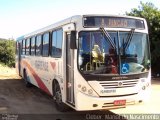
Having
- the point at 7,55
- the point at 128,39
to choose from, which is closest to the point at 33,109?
the point at 128,39

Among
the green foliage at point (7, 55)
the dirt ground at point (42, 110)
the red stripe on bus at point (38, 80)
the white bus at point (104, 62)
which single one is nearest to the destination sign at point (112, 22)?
the white bus at point (104, 62)

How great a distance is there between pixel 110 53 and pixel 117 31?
0.69 m

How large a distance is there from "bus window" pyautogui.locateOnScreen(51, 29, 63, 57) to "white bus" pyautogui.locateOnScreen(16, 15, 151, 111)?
425 millimetres

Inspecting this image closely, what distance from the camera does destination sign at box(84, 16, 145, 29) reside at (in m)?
9.07

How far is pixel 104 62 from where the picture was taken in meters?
8.96

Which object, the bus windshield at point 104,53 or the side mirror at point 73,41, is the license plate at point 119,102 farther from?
the side mirror at point 73,41

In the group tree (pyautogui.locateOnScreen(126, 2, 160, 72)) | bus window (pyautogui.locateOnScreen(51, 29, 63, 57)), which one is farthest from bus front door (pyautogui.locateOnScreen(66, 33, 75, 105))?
tree (pyautogui.locateOnScreen(126, 2, 160, 72))

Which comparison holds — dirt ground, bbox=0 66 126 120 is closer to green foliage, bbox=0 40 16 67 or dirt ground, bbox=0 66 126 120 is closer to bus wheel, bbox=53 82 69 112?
bus wheel, bbox=53 82 69 112

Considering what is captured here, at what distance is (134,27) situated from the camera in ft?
31.5

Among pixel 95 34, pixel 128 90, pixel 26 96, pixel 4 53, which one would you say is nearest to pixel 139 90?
pixel 128 90

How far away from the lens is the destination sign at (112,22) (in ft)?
29.8

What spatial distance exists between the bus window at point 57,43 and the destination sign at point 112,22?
5.58ft

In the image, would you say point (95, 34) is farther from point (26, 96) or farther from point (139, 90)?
point (26, 96)

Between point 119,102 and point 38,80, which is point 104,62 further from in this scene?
point 38,80
